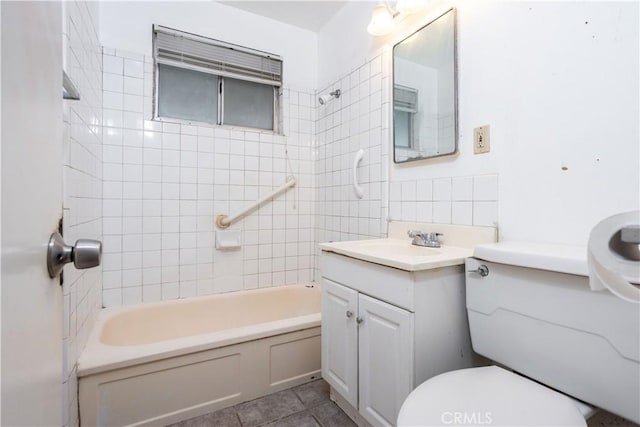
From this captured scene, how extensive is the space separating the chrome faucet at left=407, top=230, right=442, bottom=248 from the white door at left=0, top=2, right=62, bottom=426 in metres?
1.32

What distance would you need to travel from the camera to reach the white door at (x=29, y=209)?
0.95 feet

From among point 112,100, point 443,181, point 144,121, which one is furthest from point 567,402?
point 112,100

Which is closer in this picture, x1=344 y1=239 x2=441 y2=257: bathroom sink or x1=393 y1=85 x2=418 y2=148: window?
x1=344 y1=239 x2=441 y2=257: bathroom sink

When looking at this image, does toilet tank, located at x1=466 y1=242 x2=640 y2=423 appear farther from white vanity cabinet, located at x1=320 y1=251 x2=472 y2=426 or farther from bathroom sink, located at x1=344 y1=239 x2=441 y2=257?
bathroom sink, located at x1=344 y1=239 x2=441 y2=257

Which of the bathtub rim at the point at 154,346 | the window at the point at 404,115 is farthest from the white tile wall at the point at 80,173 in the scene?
the window at the point at 404,115

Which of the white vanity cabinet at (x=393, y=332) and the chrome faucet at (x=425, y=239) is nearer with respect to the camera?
the white vanity cabinet at (x=393, y=332)

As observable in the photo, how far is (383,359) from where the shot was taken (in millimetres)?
1138

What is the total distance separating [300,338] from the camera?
1709 millimetres

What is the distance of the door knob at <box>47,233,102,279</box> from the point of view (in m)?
0.43

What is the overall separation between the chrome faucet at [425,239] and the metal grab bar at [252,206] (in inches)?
45.5

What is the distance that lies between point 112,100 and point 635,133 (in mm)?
2466

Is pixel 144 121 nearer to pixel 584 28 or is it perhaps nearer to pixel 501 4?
pixel 501 4

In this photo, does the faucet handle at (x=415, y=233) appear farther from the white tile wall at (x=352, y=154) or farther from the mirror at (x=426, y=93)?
the mirror at (x=426, y=93)

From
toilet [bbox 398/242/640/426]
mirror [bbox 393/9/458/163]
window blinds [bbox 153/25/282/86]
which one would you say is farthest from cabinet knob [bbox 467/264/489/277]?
window blinds [bbox 153/25/282/86]
